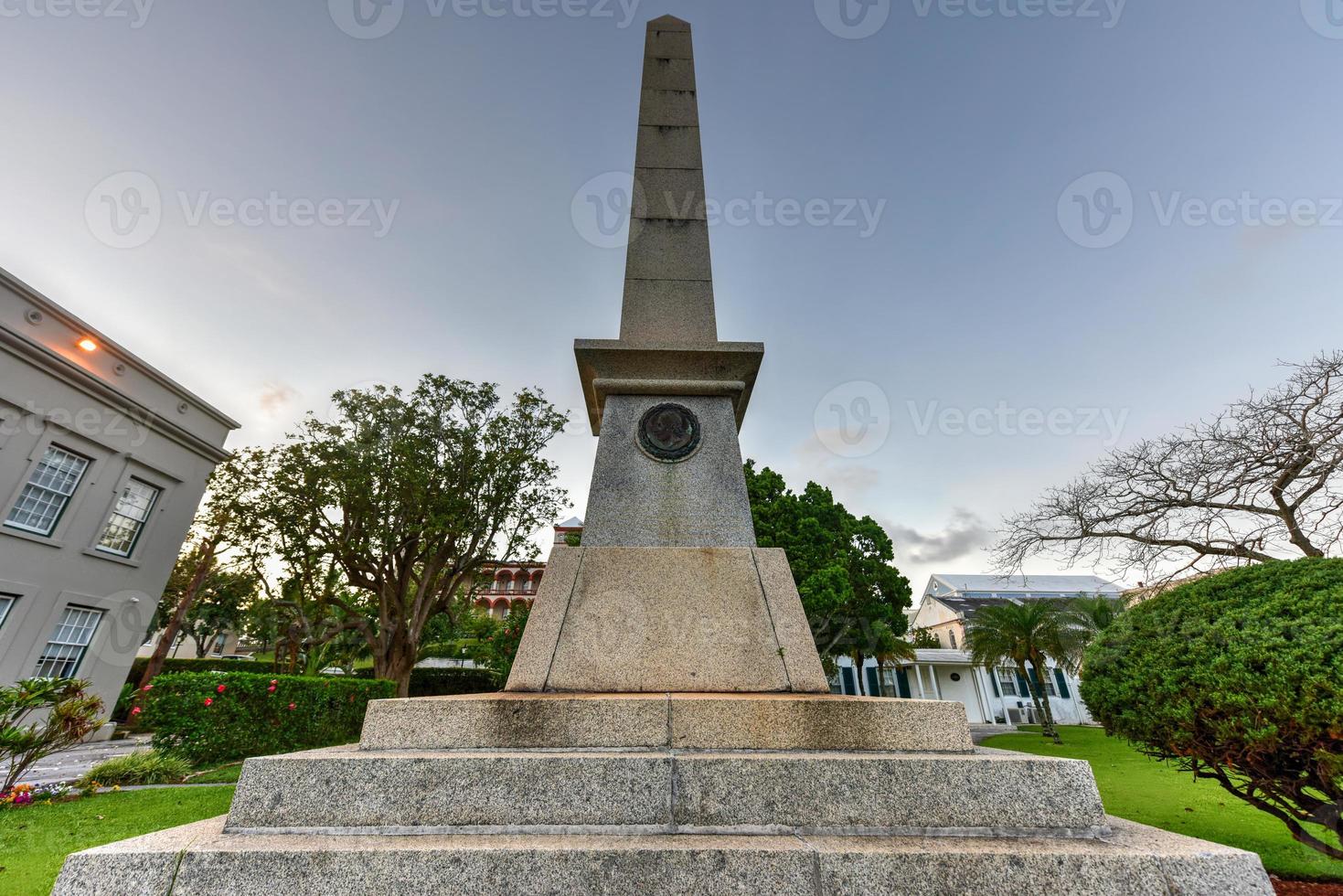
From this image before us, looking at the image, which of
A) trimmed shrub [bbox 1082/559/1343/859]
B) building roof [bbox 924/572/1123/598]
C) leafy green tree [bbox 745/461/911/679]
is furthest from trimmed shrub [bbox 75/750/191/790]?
building roof [bbox 924/572/1123/598]

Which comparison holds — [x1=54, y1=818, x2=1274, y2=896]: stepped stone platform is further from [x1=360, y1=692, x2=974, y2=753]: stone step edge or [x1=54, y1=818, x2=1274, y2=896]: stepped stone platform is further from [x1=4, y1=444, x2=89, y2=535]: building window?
[x1=4, y1=444, x2=89, y2=535]: building window

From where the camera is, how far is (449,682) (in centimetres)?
2433

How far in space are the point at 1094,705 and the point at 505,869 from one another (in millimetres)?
6278

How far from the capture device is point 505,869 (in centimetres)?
236

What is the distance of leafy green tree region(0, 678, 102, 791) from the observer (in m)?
7.26

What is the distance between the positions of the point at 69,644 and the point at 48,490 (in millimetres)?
4169

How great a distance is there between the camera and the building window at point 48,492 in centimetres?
1381

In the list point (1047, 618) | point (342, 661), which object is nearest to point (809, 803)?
point (1047, 618)

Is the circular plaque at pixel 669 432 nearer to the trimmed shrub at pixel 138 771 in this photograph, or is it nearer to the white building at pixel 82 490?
the trimmed shrub at pixel 138 771

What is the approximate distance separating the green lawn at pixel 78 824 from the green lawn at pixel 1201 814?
10.2 meters

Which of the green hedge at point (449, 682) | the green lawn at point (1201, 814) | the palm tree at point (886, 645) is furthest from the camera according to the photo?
the palm tree at point (886, 645)

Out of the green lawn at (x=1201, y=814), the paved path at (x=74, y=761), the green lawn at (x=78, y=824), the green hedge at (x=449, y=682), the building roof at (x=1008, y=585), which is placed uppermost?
the building roof at (x=1008, y=585)

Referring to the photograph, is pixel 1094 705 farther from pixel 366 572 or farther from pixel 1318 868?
pixel 366 572

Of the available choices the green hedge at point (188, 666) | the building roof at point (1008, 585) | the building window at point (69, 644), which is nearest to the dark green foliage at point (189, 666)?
the green hedge at point (188, 666)
